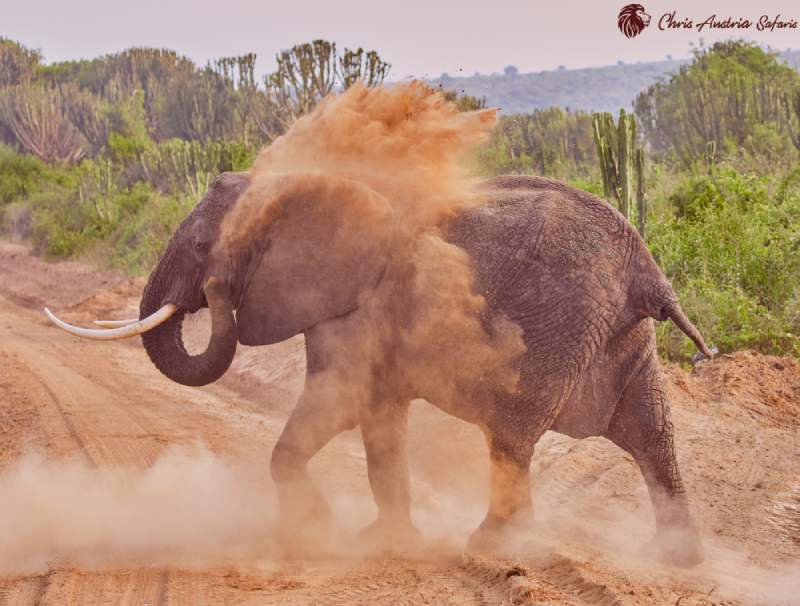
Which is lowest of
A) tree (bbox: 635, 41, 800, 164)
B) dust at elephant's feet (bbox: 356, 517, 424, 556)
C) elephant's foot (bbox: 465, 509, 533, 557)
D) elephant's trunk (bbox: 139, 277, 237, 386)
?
dust at elephant's feet (bbox: 356, 517, 424, 556)

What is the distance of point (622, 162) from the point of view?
11984mm

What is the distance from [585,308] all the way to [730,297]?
202 inches

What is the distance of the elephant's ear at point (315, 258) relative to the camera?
223 inches

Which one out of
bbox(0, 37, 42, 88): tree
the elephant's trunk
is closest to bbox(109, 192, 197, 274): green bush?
the elephant's trunk

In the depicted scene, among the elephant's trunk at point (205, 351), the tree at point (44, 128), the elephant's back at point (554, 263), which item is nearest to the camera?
the elephant's back at point (554, 263)

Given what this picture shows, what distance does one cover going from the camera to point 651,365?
551 centimetres

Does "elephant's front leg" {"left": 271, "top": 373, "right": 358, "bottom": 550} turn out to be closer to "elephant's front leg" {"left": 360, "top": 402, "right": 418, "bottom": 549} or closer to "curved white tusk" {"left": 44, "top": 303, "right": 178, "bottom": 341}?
"elephant's front leg" {"left": 360, "top": 402, "right": 418, "bottom": 549}

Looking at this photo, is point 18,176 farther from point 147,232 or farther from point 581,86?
point 581,86

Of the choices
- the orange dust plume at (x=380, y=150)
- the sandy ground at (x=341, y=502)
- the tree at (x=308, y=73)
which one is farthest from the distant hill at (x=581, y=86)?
the orange dust plume at (x=380, y=150)

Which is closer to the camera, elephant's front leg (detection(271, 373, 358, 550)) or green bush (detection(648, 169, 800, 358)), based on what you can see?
elephant's front leg (detection(271, 373, 358, 550))

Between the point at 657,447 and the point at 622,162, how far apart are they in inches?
276

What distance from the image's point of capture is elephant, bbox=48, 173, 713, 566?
530 centimetres

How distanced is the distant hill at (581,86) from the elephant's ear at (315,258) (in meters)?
92.0

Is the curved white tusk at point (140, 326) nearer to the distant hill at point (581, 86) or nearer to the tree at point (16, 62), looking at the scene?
the tree at point (16, 62)
